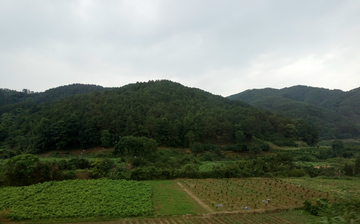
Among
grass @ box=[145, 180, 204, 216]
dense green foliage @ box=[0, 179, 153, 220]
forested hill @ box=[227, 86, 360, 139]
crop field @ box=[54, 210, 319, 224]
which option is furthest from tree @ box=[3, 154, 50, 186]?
forested hill @ box=[227, 86, 360, 139]

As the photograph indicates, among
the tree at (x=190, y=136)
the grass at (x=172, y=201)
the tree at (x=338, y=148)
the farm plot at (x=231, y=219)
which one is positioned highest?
the tree at (x=190, y=136)

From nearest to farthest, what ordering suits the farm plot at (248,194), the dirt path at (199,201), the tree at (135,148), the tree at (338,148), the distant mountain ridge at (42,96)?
the dirt path at (199,201)
the farm plot at (248,194)
the tree at (135,148)
the tree at (338,148)
the distant mountain ridge at (42,96)

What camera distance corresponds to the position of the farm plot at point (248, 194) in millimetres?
17000

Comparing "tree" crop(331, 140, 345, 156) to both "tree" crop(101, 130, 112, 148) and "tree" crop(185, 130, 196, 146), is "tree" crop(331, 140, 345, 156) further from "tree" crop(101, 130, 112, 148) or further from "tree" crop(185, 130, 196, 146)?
"tree" crop(101, 130, 112, 148)

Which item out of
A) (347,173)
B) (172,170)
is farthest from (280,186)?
(347,173)

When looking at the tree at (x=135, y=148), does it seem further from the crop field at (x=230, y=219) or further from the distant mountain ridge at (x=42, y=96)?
the distant mountain ridge at (x=42, y=96)

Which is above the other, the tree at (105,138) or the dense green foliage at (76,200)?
the tree at (105,138)

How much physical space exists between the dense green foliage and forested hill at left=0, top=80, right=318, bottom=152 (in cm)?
2583

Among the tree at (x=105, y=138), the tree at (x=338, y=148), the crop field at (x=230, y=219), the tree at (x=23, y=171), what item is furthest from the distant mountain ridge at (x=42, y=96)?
the tree at (x=338, y=148)

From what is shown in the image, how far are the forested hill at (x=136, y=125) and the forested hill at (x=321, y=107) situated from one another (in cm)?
3605

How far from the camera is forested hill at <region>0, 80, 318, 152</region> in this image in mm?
44562

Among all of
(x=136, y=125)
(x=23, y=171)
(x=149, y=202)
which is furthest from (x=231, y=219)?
(x=136, y=125)

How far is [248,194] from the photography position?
1984cm

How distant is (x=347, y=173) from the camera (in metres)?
31.1
